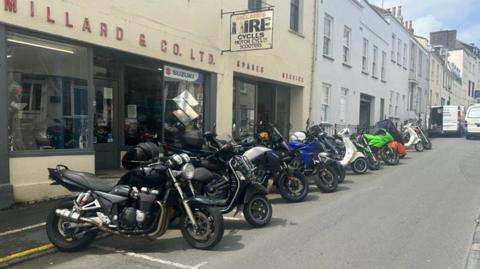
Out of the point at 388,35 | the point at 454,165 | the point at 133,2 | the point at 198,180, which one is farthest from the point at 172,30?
the point at 388,35

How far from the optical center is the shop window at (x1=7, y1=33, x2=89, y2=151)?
7.00m

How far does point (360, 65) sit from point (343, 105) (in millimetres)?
3145

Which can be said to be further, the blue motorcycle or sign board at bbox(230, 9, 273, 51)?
sign board at bbox(230, 9, 273, 51)

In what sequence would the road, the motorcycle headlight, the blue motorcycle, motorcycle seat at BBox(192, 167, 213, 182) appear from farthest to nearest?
the blue motorcycle
motorcycle seat at BBox(192, 167, 213, 182)
the motorcycle headlight
the road

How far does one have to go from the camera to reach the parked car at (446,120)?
99.8ft

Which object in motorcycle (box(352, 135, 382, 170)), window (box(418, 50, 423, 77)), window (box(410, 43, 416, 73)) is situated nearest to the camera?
motorcycle (box(352, 135, 382, 170))

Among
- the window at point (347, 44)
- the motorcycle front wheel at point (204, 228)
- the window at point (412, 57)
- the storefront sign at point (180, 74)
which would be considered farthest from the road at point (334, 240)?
the window at point (412, 57)

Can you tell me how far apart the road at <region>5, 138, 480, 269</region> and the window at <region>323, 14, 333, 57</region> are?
407 inches

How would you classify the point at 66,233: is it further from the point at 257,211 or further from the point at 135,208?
the point at 257,211

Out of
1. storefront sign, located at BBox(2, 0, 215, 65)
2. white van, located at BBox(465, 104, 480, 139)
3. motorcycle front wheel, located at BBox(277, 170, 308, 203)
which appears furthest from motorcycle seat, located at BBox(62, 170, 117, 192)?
white van, located at BBox(465, 104, 480, 139)

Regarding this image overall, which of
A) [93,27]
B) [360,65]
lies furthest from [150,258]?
[360,65]

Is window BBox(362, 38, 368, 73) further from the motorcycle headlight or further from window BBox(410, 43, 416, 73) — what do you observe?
the motorcycle headlight

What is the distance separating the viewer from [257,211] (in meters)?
6.31

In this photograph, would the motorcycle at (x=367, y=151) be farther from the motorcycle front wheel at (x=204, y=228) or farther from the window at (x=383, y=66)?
the window at (x=383, y=66)
